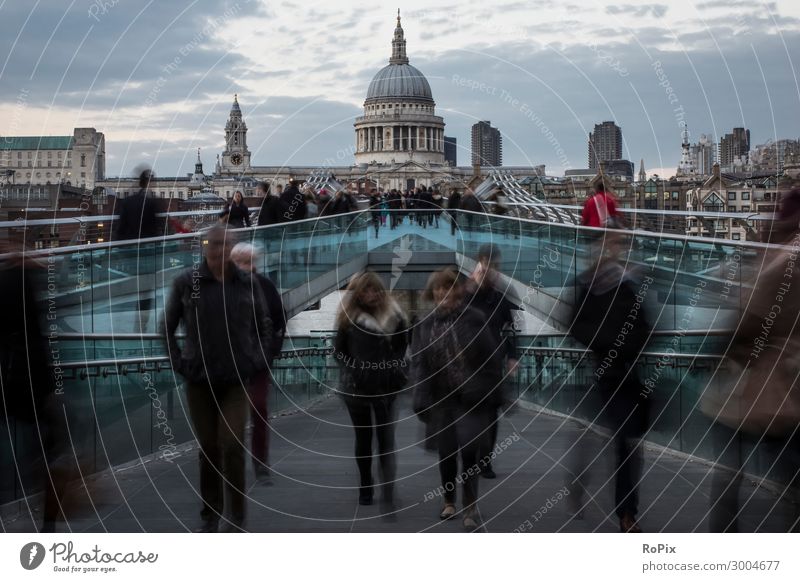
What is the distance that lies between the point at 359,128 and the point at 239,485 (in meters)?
61.4

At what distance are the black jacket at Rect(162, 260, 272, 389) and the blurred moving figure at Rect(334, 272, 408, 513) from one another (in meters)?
0.75

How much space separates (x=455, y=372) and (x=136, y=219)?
Result: 5.17 m

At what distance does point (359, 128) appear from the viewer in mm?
67438

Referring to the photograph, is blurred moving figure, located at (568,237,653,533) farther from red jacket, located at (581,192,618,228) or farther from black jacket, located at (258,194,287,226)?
black jacket, located at (258,194,287,226)

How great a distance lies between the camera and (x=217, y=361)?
6770 mm

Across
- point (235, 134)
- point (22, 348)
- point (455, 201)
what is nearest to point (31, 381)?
point (22, 348)

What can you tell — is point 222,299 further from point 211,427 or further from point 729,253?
point 729,253

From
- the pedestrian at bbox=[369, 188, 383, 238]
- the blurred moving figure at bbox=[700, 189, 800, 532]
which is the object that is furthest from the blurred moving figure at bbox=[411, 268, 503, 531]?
the pedestrian at bbox=[369, 188, 383, 238]

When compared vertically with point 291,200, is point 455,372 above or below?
below

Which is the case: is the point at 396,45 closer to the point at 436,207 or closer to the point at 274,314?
the point at 274,314

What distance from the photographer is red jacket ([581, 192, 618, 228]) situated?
1223cm

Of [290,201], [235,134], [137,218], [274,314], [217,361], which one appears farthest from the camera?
[235,134]

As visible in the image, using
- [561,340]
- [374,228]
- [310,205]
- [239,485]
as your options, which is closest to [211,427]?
[239,485]

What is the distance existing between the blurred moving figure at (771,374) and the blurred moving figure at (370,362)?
2.06m
